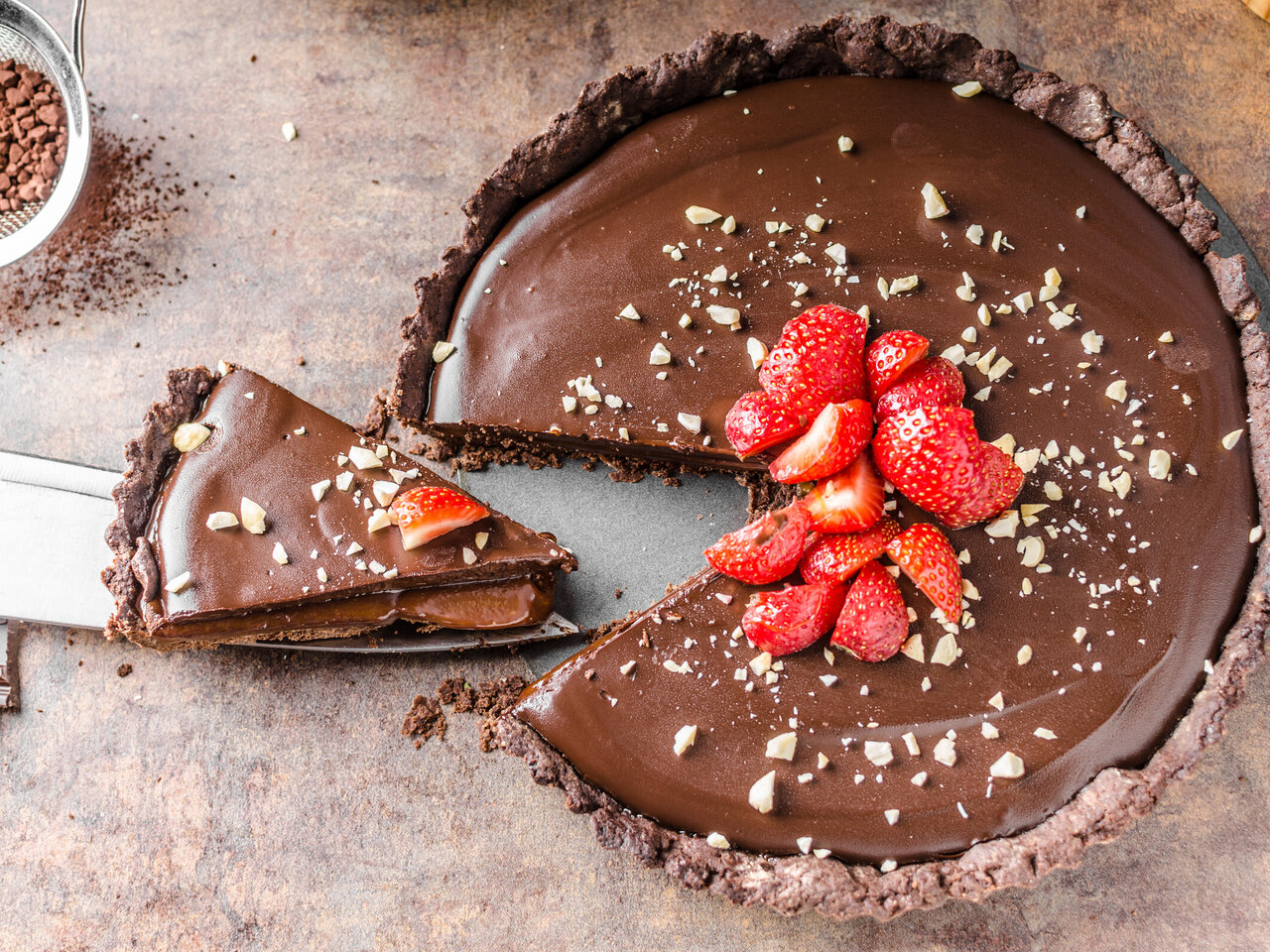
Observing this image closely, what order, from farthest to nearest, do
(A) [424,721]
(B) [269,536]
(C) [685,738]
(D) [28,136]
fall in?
(D) [28,136]
(A) [424,721]
(B) [269,536]
(C) [685,738]

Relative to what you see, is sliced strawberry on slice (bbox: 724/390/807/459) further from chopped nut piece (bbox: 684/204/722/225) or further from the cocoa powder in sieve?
the cocoa powder in sieve

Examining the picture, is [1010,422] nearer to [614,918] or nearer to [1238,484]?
[1238,484]

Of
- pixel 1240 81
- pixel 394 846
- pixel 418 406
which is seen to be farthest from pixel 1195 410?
→ pixel 394 846

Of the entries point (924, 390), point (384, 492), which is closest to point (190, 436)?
point (384, 492)

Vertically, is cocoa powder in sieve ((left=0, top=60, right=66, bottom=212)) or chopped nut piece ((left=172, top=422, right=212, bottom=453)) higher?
cocoa powder in sieve ((left=0, top=60, right=66, bottom=212))

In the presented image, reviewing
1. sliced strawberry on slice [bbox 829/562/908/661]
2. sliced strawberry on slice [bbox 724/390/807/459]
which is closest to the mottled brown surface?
sliced strawberry on slice [bbox 724/390/807/459]

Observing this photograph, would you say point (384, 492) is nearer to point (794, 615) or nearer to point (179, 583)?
point (179, 583)
